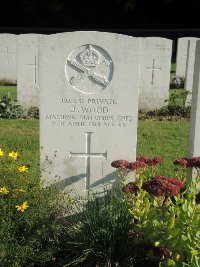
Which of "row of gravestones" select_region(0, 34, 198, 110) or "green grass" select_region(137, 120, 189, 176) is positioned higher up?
"row of gravestones" select_region(0, 34, 198, 110)

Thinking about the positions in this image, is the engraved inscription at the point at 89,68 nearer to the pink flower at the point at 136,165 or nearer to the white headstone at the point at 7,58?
the pink flower at the point at 136,165

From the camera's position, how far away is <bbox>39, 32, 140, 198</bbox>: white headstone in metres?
3.76

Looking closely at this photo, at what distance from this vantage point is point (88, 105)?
3.86 meters

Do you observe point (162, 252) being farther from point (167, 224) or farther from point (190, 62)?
point (190, 62)

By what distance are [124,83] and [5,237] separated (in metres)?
1.62

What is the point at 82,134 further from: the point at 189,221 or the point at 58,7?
the point at 58,7

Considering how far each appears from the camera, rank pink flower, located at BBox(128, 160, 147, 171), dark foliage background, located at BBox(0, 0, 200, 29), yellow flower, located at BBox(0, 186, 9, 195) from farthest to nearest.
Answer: dark foliage background, located at BBox(0, 0, 200, 29) < pink flower, located at BBox(128, 160, 147, 171) < yellow flower, located at BBox(0, 186, 9, 195)

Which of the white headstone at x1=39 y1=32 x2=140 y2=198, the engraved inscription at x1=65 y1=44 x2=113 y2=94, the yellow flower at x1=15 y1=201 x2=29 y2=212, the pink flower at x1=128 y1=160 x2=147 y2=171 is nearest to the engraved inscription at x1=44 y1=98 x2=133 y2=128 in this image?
Result: the white headstone at x1=39 y1=32 x2=140 y2=198

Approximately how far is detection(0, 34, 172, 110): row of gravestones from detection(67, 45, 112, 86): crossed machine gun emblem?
14.6 feet

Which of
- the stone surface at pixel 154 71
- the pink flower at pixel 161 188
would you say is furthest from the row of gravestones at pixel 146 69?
the pink flower at pixel 161 188

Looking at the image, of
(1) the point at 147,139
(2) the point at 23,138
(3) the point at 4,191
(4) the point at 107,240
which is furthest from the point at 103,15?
(4) the point at 107,240

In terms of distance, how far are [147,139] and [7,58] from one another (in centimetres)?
650

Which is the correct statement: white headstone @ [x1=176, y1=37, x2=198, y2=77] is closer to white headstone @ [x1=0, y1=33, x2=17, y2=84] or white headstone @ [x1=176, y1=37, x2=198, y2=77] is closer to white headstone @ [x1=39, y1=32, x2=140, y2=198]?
white headstone @ [x1=0, y1=33, x2=17, y2=84]

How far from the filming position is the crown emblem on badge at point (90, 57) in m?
3.78
